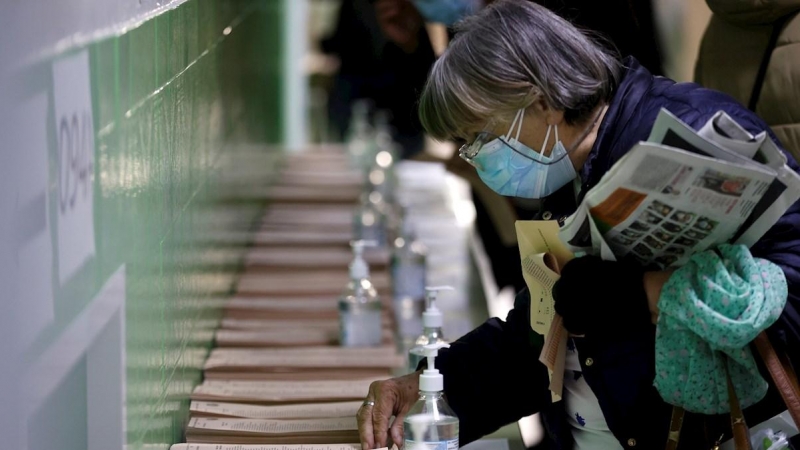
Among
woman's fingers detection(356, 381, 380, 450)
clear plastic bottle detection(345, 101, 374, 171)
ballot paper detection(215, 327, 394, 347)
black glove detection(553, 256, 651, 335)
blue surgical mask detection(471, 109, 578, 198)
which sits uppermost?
blue surgical mask detection(471, 109, 578, 198)

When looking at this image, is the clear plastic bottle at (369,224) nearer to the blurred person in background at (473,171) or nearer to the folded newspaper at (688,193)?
the blurred person in background at (473,171)

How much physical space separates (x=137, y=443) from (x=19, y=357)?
58cm

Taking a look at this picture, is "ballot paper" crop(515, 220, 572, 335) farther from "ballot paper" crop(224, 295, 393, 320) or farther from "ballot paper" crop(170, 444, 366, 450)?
"ballot paper" crop(224, 295, 393, 320)

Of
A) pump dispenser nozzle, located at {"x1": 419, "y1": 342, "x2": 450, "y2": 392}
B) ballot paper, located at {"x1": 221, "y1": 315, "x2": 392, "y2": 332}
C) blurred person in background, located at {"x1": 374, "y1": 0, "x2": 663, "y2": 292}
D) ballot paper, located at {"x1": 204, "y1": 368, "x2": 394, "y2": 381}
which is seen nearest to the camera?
pump dispenser nozzle, located at {"x1": 419, "y1": 342, "x2": 450, "y2": 392}

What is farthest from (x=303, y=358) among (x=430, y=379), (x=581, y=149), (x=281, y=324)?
(x=581, y=149)

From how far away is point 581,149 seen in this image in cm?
193

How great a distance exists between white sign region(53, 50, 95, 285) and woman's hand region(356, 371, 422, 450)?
2.35 feet

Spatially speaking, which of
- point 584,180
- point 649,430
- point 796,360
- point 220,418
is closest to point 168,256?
point 220,418

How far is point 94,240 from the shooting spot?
58.9 inches

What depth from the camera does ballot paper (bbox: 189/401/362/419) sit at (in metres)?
2.23

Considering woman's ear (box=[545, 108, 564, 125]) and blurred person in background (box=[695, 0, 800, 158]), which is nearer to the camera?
woman's ear (box=[545, 108, 564, 125])

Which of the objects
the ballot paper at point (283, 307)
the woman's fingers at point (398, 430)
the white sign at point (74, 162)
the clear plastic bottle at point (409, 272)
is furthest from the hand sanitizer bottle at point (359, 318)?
the white sign at point (74, 162)

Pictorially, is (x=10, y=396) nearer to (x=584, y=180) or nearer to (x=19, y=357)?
(x=19, y=357)

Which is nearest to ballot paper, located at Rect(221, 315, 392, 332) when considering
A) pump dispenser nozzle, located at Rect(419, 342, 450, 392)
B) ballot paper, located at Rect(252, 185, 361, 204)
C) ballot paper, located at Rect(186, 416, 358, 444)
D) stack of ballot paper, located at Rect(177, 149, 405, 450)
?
stack of ballot paper, located at Rect(177, 149, 405, 450)
